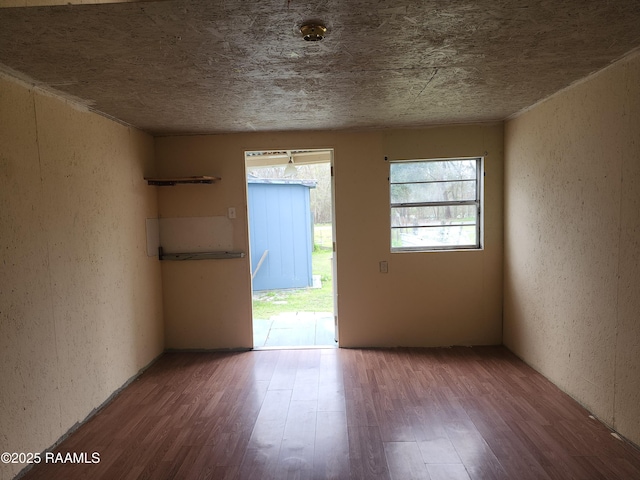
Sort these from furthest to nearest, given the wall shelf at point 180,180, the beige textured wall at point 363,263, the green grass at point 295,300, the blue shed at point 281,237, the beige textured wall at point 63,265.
Result: the blue shed at point 281,237 → the green grass at point 295,300 → the beige textured wall at point 363,263 → the wall shelf at point 180,180 → the beige textured wall at point 63,265

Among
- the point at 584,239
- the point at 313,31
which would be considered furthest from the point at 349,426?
the point at 313,31

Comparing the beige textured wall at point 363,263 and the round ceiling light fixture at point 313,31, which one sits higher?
the round ceiling light fixture at point 313,31

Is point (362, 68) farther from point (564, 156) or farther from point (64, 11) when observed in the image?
point (564, 156)

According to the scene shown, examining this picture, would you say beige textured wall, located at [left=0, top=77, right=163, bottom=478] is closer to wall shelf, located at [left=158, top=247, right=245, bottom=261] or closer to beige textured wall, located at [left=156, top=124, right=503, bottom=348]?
wall shelf, located at [left=158, top=247, right=245, bottom=261]

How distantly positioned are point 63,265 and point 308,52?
200 centimetres

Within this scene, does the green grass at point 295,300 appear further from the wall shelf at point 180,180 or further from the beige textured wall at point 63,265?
the beige textured wall at point 63,265

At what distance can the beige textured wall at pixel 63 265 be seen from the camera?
1960 mm

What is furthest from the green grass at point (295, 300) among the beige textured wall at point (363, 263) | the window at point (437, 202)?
the window at point (437, 202)

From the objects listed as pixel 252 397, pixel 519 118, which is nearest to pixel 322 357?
pixel 252 397

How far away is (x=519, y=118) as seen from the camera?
324 cm

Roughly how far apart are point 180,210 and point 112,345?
1417 millimetres

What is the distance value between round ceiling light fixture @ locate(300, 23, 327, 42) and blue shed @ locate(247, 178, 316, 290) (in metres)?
5.18

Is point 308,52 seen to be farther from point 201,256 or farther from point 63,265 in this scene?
point 201,256

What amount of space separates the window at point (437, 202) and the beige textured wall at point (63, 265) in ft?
8.10
